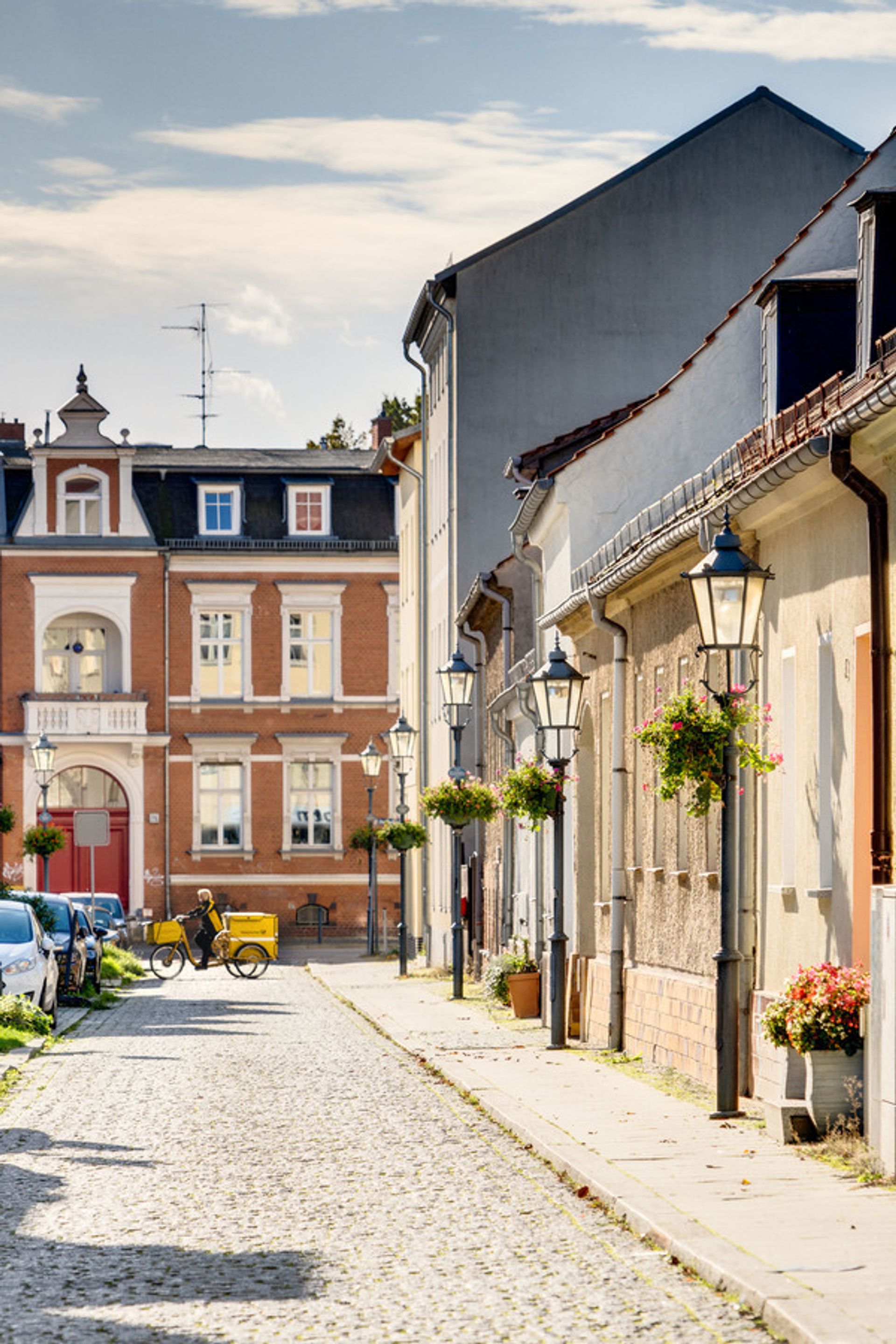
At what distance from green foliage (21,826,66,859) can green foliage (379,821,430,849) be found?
6603mm

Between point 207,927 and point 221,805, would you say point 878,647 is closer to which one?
point 207,927

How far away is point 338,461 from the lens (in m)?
64.1

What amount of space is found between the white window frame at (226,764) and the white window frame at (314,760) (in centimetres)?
91

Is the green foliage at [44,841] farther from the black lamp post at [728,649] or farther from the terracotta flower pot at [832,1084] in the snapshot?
the terracotta flower pot at [832,1084]

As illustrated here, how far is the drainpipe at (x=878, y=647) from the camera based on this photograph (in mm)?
12383

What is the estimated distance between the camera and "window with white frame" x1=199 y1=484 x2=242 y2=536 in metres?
61.8

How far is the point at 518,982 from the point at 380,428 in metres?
43.9

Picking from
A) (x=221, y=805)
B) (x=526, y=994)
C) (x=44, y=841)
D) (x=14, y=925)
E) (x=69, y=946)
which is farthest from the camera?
(x=221, y=805)

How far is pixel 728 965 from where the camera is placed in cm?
1410

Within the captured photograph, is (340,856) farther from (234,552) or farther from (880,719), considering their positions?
(880,719)

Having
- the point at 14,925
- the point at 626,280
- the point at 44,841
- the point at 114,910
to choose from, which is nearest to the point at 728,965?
the point at 14,925

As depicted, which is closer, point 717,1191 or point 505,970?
point 717,1191

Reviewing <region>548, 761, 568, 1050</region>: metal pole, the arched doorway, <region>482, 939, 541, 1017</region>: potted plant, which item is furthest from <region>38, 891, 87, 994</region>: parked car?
the arched doorway

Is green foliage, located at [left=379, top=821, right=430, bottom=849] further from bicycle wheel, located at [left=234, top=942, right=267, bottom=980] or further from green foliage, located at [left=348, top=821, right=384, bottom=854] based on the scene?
green foliage, located at [left=348, top=821, right=384, bottom=854]
